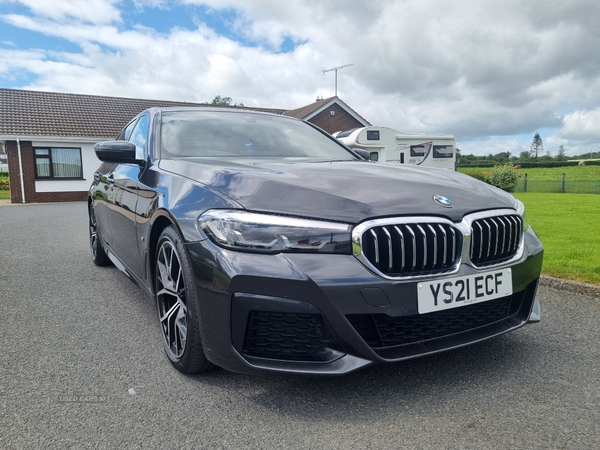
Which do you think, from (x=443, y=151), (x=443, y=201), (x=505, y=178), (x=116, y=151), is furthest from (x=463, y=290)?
(x=505, y=178)

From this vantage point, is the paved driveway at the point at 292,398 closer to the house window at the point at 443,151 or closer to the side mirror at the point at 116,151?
the side mirror at the point at 116,151

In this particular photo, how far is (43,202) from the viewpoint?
19.8 meters

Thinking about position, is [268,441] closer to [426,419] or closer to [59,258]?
[426,419]

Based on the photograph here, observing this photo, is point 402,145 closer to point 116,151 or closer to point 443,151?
point 443,151

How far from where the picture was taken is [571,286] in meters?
4.08

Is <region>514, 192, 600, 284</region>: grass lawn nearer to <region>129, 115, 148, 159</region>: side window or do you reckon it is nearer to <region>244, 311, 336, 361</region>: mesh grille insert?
<region>244, 311, 336, 361</region>: mesh grille insert

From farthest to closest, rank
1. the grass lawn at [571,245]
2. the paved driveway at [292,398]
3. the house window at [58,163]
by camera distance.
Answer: the house window at [58,163] < the grass lawn at [571,245] < the paved driveway at [292,398]

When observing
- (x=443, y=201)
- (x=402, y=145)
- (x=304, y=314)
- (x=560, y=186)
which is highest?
(x=402, y=145)

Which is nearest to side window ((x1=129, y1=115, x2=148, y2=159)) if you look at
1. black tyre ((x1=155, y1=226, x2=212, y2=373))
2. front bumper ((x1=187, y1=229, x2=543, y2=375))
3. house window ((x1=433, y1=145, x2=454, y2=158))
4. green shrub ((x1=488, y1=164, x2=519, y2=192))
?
black tyre ((x1=155, y1=226, x2=212, y2=373))

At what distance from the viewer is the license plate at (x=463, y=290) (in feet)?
6.64

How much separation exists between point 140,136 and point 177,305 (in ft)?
5.94

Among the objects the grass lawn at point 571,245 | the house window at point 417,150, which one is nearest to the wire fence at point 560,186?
the house window at point 417,150

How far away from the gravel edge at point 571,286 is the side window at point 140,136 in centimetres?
362

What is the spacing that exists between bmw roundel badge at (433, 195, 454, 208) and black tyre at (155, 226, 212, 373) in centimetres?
121
